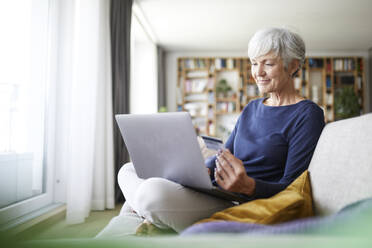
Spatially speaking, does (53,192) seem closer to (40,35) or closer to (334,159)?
(40,35)

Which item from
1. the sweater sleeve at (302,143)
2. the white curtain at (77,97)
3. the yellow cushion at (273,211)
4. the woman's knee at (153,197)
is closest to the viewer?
the yellow cushion at (273,211)

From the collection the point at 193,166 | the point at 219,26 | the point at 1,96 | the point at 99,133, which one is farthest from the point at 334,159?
the point at 219,26

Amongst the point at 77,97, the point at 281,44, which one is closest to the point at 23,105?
the point at 77,97

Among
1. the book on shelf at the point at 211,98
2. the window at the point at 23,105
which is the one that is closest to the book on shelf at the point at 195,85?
the book on shelf at the point at 211,98

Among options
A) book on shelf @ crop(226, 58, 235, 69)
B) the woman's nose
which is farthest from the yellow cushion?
book on shelf @ crop(226, 58, 235, 69)

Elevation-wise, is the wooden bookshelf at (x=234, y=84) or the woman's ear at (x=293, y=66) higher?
the wooden bookshelf at (x=234, y=84)

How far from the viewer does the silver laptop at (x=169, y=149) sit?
915mm

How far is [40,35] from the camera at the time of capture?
2467 millimetres

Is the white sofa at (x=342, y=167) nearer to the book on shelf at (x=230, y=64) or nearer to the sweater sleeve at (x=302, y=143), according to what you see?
the sweater sleeve at (x=302, y=143)

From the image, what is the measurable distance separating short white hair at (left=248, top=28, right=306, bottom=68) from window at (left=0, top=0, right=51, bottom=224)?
1608 millimetres

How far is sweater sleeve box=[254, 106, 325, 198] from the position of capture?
1.14 meters

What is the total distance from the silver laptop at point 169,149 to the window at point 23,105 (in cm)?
131

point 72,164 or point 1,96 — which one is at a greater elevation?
point 1,96

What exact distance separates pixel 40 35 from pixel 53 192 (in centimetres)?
132
